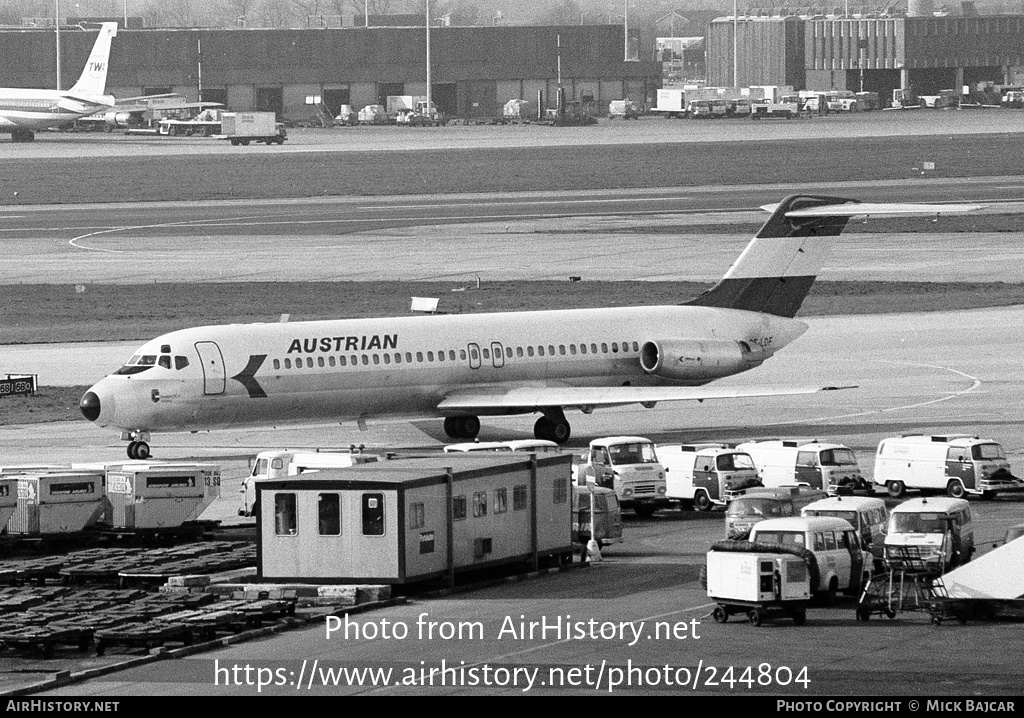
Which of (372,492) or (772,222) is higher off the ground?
(772,222)

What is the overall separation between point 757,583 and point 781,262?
28278 millimetres

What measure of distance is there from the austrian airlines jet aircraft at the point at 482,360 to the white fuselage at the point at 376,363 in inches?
1.4

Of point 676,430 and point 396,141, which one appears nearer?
point 676,430

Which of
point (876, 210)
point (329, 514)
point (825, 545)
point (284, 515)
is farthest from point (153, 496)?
point (876, 210)

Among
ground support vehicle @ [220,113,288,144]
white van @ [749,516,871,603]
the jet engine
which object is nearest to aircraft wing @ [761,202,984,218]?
the jet engine

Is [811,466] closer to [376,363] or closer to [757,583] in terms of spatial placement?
[376,363]

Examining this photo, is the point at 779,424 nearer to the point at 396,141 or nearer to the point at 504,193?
the point at 504,193

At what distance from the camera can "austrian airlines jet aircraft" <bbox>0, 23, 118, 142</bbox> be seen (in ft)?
633

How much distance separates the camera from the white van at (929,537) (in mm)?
35000

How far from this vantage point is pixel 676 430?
183ft

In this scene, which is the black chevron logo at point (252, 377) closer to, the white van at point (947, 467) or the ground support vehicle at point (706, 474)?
the ground support vehicle at point (706, 474)

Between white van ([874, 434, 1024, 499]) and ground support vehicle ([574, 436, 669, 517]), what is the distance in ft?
18.3

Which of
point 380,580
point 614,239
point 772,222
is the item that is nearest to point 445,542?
point 380,580
